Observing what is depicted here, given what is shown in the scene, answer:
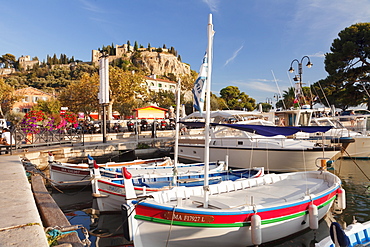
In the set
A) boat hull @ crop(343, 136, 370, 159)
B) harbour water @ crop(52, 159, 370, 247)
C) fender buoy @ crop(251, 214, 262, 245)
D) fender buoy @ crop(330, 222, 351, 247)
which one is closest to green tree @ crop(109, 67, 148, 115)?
harbour water @ crop(52, 159, 370, 247)

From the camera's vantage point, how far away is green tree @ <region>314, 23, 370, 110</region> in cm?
2814

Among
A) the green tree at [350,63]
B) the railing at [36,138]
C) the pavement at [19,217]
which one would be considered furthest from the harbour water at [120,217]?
the green tree at [350,63]

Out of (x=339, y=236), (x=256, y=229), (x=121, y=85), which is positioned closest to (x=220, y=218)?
(x=256, y=229)

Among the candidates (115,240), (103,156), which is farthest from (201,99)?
(103,156)

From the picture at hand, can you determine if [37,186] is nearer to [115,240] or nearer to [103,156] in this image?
[115,240]

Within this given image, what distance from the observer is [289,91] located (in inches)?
2180

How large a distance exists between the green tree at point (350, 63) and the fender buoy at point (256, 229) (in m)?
29.5

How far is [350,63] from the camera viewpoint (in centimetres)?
2927

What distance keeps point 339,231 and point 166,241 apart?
127 inches

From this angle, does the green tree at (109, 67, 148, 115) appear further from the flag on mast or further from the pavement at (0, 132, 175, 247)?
the flag on mast

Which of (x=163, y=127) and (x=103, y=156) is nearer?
(x=103, y=156)

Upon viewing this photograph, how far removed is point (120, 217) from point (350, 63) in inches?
1228

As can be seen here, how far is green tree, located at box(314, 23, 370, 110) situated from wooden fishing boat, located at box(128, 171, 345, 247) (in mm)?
26968

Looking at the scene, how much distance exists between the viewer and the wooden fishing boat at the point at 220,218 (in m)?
5.22
